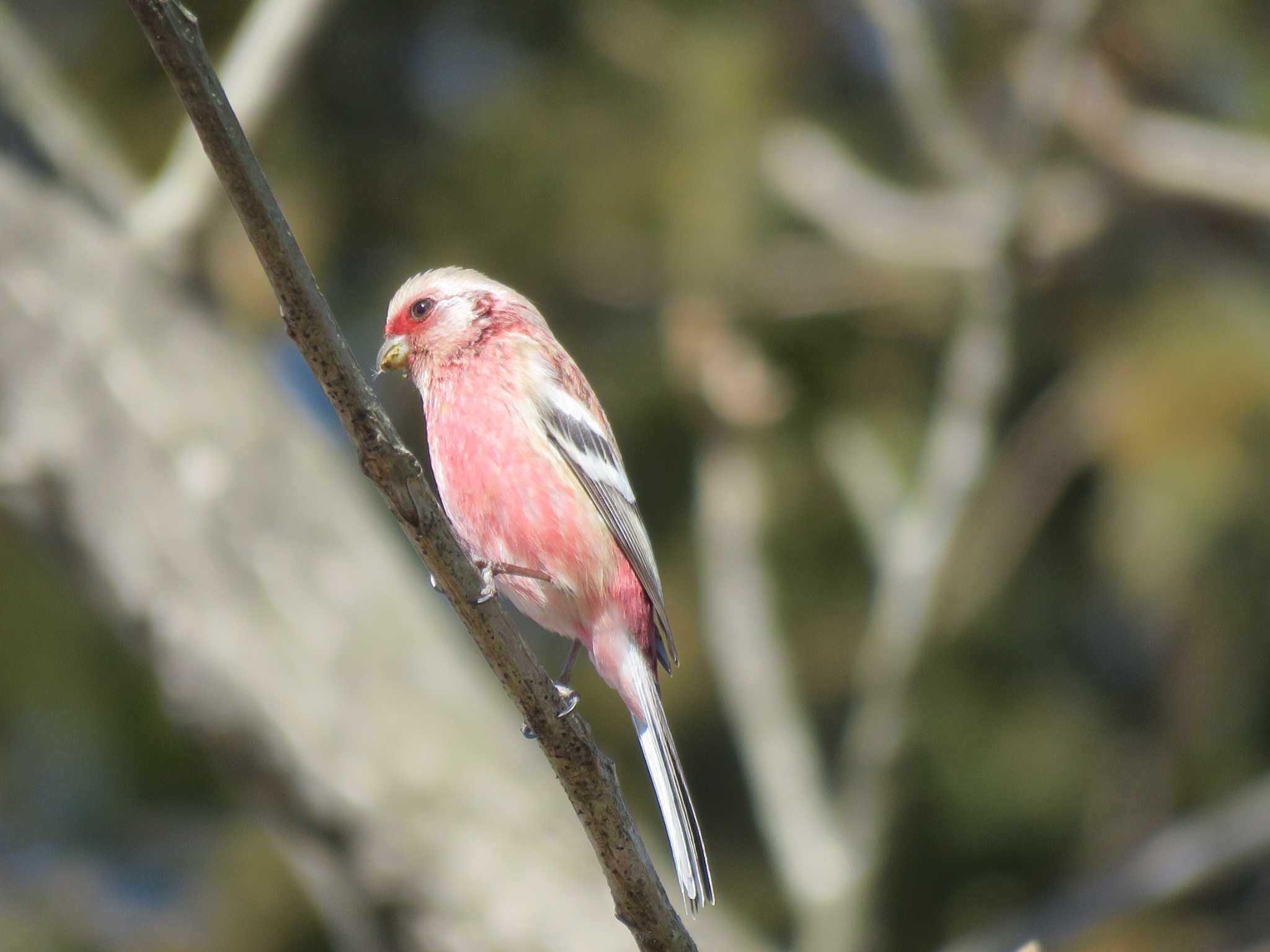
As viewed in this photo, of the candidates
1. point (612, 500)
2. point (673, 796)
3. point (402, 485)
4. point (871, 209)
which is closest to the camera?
point (402, 485)

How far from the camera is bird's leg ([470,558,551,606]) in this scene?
2.74m

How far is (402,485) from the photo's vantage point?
8.22ft

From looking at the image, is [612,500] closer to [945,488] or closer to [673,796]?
[673,796]

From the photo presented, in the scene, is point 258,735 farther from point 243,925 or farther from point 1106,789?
point 1106,789

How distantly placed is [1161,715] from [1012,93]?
398cm

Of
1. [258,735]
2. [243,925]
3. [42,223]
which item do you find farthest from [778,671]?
[42,223]

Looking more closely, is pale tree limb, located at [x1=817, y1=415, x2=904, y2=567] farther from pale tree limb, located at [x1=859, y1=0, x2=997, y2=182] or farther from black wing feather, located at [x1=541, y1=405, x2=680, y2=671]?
black wing feather, located at [x1=541, y1=405, x2=680, y2=671]

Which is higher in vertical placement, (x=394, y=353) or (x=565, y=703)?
(x=394, y=353)

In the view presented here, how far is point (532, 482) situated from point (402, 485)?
1.45 metres

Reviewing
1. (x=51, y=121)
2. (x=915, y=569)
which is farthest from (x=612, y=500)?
(x=51, y=121)

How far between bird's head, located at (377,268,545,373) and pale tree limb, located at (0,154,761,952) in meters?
2.53

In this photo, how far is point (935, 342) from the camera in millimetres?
9453

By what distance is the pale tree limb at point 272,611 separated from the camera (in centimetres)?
605

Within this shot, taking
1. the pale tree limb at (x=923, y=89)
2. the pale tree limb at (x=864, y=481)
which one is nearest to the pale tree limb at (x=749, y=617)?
the pale tree limb at (x=864, y=481)
